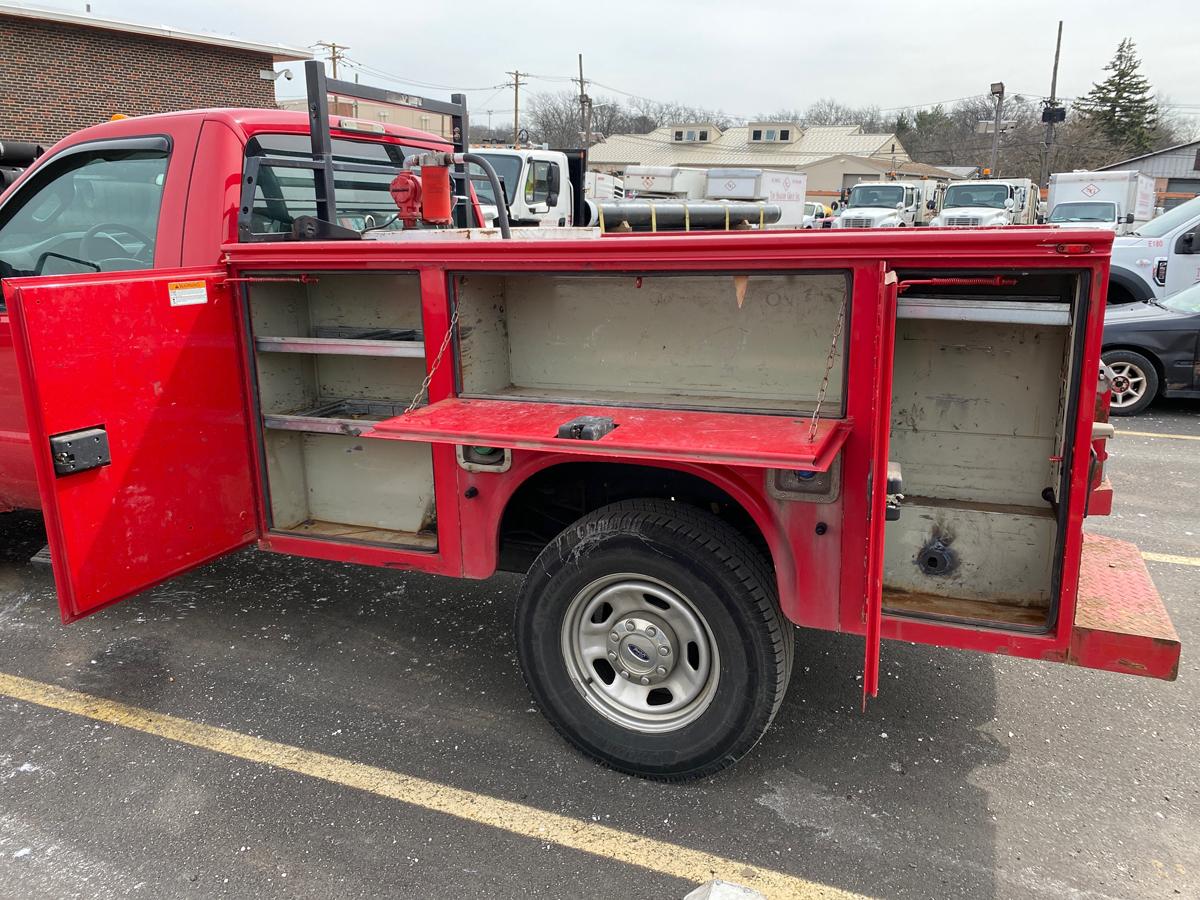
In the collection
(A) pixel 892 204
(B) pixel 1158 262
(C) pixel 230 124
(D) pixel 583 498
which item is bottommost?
(D) pixel 583 498

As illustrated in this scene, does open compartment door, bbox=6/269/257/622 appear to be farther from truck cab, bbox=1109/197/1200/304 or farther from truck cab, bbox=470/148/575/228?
truck cab, bbox=1109/197/1200/304

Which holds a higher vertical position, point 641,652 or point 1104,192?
point 1104,192

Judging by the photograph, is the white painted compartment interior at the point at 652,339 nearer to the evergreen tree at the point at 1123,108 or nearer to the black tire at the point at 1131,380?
the black tire at the point at 1131,380

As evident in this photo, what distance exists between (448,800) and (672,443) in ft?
4.69

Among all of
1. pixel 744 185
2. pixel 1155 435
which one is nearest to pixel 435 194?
pixel 1155 435

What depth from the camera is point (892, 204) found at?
28719mm

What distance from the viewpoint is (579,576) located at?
9.48ft

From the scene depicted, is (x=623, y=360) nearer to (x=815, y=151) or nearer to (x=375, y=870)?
(x=375, y=870)

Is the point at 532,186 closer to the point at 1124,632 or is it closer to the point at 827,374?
the point at 827,374

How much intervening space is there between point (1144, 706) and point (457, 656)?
111 inches

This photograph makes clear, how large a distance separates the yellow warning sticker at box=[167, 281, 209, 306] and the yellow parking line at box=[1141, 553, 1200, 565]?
4.95 m

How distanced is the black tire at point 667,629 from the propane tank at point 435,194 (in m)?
1.76

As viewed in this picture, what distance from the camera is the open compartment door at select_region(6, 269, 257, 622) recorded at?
287 cm

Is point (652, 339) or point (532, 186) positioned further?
point (532, 186)
